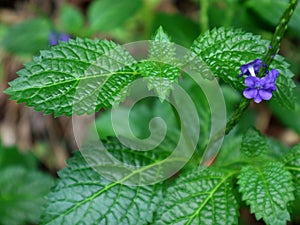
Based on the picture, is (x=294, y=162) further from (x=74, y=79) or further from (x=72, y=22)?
(x=72, y=22)

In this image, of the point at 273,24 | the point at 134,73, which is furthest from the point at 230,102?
the point at 134,73

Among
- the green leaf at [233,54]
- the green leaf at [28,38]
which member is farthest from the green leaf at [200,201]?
the green leaf at [28,38]

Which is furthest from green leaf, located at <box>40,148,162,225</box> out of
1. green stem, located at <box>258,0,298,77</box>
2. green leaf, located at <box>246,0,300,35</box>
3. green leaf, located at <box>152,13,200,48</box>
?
green leaf, located at <box>152,13,200,48</box>

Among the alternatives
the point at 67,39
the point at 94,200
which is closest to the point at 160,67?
the point at 94,200

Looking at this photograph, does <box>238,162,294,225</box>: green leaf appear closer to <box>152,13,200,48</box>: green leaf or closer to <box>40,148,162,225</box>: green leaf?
<box>40,148,162,225</box>: green leaf

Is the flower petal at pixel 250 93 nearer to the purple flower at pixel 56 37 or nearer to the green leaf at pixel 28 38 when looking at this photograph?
the purple flower at pixel 56 37
